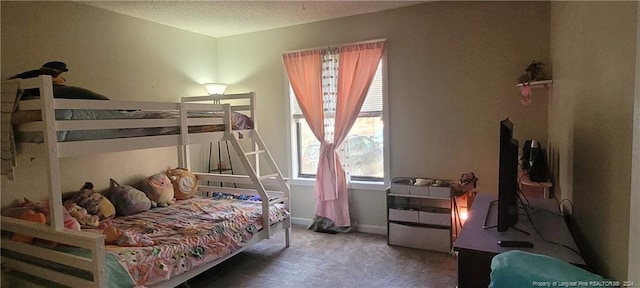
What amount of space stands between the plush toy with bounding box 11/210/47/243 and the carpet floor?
3.61ft

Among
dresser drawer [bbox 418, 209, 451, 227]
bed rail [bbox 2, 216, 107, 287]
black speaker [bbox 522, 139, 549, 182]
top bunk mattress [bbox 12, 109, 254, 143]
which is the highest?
top bunk mattress [bbox 12, 109, 254, 143]

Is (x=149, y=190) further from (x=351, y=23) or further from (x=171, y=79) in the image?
(x=351, y=23)

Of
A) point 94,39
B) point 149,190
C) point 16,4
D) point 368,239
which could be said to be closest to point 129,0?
point 94,39

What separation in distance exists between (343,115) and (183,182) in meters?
1.81

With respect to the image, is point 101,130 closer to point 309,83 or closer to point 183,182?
point 183,182

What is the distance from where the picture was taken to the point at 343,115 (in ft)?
12.5

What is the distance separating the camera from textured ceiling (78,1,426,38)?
3.29 metres

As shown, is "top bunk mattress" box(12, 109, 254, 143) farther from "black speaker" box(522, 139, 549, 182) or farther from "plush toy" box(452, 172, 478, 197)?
"black speaker" box(522, 139, 549, 182)

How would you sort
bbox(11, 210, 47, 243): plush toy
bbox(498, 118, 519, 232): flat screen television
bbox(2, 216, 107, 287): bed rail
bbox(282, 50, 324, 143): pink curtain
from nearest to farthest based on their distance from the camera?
bbox(498, 118, 519, 232): flat screen television < bbox(2, 216, 107, 287): bed rail < bbox(11, 210, 47, 243): plush toy < bbox(282, 50, 324, 143): pink curtain

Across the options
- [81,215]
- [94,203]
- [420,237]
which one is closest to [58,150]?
[81,215]

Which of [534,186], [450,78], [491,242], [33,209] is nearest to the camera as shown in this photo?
[491,242]

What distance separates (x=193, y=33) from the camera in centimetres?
426

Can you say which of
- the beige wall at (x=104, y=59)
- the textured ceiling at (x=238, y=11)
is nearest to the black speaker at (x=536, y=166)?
the textured ceiling at (x=238, y=11)

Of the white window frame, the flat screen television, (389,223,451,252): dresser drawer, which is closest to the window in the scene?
the white window frame
